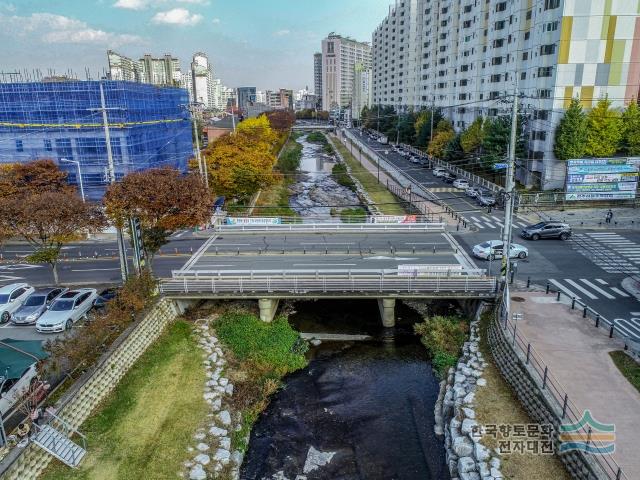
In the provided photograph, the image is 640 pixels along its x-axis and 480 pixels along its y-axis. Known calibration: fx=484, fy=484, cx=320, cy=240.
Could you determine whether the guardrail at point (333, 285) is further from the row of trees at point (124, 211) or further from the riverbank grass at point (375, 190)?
the riverbank grass at point (375, 190)

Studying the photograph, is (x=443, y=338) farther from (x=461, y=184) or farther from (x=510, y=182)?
(x=461, y=184)

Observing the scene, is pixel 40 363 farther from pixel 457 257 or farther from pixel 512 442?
pixel 457 257

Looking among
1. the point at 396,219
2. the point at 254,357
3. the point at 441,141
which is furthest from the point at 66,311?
the point at 441,141

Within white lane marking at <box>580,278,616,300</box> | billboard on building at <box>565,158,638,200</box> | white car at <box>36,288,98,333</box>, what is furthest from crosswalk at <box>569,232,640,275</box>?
white car at <box>36,288,98,333</box>

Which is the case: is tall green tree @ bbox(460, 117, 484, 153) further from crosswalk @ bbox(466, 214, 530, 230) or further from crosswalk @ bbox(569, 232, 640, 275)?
crosswalk @ bbox(569, 232, 640, 275)

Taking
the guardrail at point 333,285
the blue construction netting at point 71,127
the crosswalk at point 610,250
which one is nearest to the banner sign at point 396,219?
the crosswalk at point 610,250

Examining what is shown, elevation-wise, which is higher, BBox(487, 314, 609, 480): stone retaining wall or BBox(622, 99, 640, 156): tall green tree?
BBox(622, 99, 640, 156): tall green tree
